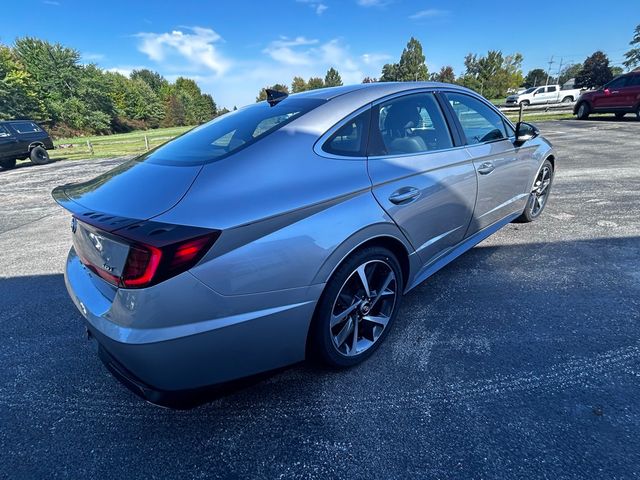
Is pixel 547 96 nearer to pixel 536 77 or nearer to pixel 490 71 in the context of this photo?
pixel 490 71

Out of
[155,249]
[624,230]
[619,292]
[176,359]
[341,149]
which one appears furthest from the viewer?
[624,230]

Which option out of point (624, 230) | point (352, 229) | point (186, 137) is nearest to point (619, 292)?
point (624, 230)

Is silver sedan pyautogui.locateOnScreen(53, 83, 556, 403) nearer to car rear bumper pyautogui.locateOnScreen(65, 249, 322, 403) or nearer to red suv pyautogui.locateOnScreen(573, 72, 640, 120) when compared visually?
car rear bumper pyautogui.locateOnScreen(65, 249, 322, 403)

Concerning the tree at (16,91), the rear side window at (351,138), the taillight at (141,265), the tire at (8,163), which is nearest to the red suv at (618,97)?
the rear side window at (351,138)

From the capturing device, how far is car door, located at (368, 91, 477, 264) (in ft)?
7.17

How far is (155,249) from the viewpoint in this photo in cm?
140

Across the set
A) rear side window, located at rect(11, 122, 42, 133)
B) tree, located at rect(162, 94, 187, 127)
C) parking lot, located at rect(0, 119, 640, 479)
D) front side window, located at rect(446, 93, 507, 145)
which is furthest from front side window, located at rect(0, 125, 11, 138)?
tree, located at rect(162, 94, 187, 127)

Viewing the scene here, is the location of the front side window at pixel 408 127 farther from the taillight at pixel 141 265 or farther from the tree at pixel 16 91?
the tree at pixel 16 91

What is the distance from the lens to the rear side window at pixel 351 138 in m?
2.00

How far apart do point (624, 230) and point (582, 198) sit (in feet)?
4.80

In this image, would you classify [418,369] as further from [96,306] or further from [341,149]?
[96,306]

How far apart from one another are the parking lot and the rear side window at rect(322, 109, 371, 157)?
134 cm

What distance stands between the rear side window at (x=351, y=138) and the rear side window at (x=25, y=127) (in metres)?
16.9

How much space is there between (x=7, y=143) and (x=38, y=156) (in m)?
1.48
